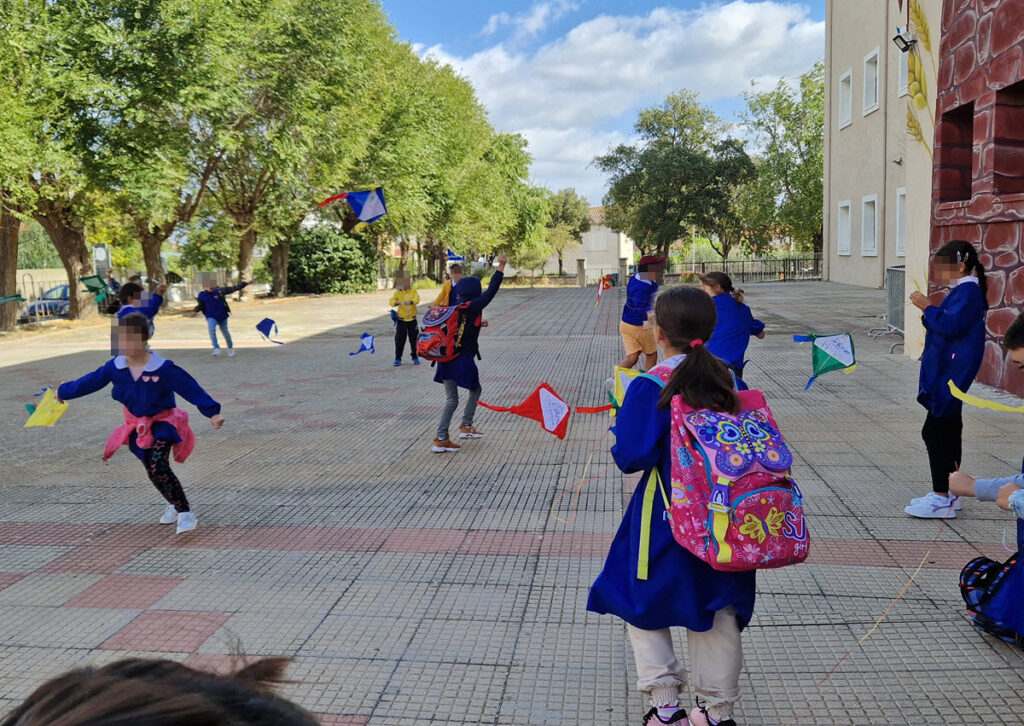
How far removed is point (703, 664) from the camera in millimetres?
2902

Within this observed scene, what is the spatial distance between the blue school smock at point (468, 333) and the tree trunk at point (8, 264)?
58.7 feet

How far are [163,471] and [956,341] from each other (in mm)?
5099

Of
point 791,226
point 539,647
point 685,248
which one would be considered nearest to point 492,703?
point 539,647

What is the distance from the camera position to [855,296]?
76.6 ft

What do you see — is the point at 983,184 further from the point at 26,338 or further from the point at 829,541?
the point at 26,338

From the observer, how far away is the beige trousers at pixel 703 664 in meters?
2.86

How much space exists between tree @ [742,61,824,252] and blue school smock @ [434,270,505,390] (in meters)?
35.2

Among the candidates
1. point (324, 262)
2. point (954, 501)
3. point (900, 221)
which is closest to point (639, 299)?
point (954, 501)

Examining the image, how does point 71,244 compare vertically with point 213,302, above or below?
above

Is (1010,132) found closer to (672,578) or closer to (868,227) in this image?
(672,578)

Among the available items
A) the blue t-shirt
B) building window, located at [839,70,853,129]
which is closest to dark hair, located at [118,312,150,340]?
the blue t-shirt

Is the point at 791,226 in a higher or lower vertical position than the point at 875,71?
lower

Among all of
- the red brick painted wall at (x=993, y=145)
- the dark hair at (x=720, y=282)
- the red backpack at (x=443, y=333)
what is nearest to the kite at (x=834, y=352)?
the dark hair at (x=720, y=282)

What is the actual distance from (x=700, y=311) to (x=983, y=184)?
344 inches
